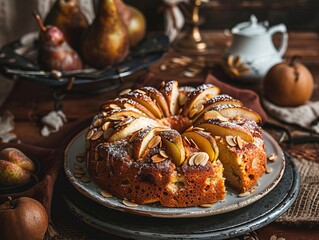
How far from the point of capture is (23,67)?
143 centimetres

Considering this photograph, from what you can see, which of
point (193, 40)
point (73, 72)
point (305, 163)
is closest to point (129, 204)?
point (305, 163)

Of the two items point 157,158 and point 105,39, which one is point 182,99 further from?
point 105,39

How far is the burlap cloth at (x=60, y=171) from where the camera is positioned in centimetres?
102

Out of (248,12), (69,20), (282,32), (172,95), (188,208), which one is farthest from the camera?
(248,12)

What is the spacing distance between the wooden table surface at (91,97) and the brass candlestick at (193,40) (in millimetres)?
34

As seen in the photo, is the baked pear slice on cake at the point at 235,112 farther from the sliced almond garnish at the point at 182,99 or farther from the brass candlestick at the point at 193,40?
the brass candlestick at the point at 193,40

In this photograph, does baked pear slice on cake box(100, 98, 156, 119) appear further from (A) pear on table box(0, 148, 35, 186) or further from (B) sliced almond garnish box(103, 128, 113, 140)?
(A) pear on table box(0, 148, 35, 186)

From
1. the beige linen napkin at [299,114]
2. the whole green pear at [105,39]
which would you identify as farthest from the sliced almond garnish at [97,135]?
the beige linen napkin at [299,114]

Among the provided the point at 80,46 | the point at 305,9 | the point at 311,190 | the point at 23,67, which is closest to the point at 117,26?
the point at 80,46

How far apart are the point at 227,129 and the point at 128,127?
179 mm

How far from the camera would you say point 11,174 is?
1.04m

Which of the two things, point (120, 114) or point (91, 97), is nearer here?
point (120, 114)

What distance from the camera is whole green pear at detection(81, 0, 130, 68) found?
56.7 inches

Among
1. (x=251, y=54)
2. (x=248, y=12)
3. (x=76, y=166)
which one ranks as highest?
(x=76, y=166)
